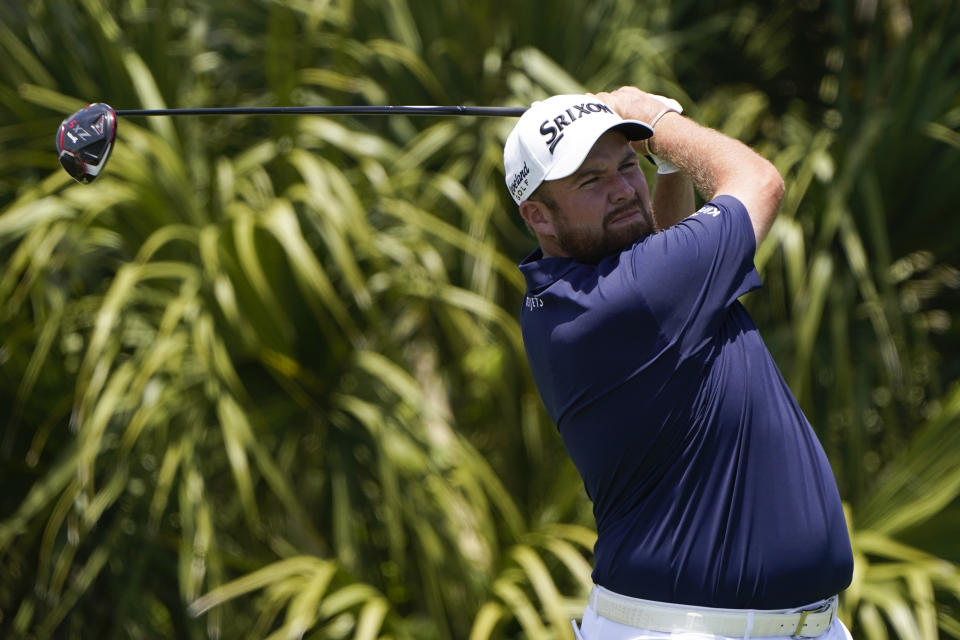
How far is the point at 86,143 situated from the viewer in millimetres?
2803

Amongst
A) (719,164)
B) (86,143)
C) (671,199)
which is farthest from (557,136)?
(86,143)

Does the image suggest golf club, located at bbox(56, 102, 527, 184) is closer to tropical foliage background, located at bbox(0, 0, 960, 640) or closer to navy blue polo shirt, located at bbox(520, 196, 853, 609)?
navy blue polo shirt, located at bbox(520, 196, 853, 609)

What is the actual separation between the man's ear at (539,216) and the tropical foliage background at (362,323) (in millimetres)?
1414

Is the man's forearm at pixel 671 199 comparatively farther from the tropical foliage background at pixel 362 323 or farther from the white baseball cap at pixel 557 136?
the tropical foliage background at pixel 362 323

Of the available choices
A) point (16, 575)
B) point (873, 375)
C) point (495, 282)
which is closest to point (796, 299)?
point (873, 375)

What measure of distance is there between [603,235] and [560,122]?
→ 231 mm

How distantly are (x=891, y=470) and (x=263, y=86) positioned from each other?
3.01 m

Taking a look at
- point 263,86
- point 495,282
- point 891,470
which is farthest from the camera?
point 263,86

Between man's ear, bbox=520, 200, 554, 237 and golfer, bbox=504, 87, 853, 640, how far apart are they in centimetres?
5

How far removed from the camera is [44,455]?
4246 mm

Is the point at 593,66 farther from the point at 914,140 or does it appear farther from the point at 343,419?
the point at 343,419

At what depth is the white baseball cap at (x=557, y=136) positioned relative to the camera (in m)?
2.27

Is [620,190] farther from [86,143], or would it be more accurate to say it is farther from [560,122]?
[86,143]

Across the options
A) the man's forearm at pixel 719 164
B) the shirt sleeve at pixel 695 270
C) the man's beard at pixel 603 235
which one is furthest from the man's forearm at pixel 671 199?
the shirt sleeve at pixel 695 270
